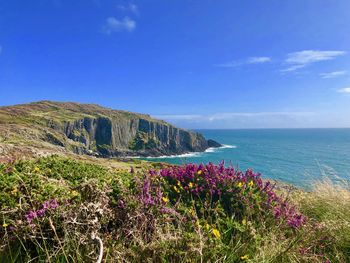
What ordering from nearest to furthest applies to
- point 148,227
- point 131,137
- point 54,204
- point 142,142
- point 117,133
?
point 54,204 → point 148,227 → point 117,133 → point 142,142 → point 131,137

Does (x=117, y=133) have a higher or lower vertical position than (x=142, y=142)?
higher

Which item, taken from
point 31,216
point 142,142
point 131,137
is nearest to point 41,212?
point 31,216

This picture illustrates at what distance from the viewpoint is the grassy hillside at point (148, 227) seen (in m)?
3.11

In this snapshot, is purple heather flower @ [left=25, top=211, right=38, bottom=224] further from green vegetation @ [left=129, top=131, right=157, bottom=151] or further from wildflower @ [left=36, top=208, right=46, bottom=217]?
green vegetation @ [left=129, top=131, right=157, bottom=151]

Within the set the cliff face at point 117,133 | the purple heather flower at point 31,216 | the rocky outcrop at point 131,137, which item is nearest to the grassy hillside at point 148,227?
the purple heather flower at point 31,216

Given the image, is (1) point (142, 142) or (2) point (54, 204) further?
(1) point (142, 142)

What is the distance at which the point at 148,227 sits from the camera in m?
3.61

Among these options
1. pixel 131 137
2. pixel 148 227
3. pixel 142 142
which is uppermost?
pixel 148 227

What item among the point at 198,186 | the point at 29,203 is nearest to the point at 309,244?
the point at 198,186

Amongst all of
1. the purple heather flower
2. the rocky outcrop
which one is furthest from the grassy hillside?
the rocky outcrop

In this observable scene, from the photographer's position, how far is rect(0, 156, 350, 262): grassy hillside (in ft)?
10.2

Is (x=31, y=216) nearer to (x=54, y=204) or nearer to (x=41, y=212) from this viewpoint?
(x=41, y=212)

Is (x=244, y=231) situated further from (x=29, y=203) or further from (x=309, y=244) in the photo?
(x=29, y=203)

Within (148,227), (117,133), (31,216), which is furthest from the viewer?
(117,133)
